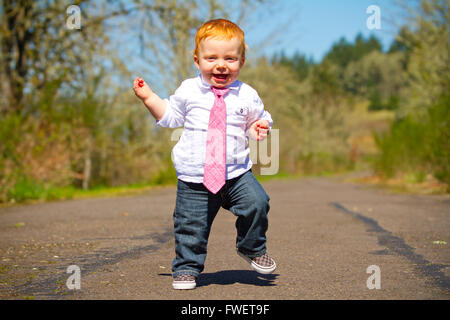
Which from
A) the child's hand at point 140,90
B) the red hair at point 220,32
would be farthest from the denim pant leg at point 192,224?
Answer: the red hair at point 220,32

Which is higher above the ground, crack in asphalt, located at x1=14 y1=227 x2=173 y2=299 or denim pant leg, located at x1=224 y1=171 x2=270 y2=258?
denim pant leg, located at x1=224 y1=171 x2=270 y2=258

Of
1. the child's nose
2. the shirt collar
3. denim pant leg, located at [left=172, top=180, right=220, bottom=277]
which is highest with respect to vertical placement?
the child's nose

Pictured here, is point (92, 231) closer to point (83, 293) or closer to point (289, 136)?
point (83, 293)

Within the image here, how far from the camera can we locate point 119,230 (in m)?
6.05

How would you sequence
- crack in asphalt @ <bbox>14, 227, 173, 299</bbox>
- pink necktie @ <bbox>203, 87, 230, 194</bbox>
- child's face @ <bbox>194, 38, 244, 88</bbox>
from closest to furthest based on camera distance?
crack in asphalt @ <bbox>14, 227, 173, 299</bbox>, pink necktie @ <bbox>203, 87, 230, 194</bbox>, child's face @ <bbox>194, 38, 244, 88</bbox>

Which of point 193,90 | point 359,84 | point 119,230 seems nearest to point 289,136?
point 119,230

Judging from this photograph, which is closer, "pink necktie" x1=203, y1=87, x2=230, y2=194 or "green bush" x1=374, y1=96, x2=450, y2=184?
"pink necktie" x1=203, y1=87, x2=230, y2=194

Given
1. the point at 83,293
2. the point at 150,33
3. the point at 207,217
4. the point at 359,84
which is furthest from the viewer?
the point at 359,84

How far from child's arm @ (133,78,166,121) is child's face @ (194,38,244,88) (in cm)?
34

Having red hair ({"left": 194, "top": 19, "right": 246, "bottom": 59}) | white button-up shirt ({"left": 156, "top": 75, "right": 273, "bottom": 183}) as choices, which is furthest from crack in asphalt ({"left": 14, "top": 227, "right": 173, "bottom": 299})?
red hair ({"left": 194, "top": 19, "right": 246, "bottom": 59})

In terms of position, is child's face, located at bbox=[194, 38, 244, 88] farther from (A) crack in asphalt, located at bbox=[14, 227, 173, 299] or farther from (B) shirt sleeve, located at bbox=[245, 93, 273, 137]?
(A) crack in asphalt, located at bbox=[14, 227, 173, 299]

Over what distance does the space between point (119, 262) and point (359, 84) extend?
107712 millimetres

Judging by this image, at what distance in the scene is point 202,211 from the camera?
11.4 ft

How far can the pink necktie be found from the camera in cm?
334
